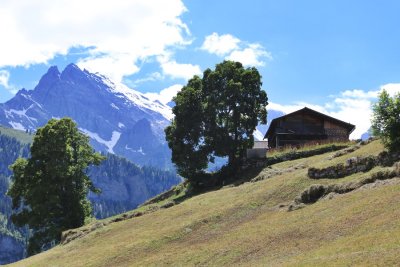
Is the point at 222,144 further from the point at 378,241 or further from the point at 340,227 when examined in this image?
the point at 378,241

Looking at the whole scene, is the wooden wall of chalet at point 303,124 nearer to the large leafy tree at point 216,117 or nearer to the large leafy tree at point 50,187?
the large leafy tree at point 216,117

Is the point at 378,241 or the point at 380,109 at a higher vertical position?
the point at 380,109

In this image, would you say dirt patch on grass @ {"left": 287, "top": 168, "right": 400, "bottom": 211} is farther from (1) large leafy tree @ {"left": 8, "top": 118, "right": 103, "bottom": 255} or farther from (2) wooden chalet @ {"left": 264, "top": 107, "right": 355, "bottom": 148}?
(2) wooden chalet @ {"left": 264, "top": 107, "right": 355, "bottom": 148}

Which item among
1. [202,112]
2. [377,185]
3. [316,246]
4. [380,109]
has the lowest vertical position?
[316,246]

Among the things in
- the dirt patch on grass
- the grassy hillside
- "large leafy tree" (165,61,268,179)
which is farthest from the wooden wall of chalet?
the dirt patch on grass

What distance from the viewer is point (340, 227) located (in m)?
29.4

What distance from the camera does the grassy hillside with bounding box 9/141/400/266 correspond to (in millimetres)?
25953

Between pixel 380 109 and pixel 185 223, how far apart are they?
19.7 metres

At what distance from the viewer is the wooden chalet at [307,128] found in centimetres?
8100

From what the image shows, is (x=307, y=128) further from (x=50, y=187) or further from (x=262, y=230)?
(x=262, y=230)

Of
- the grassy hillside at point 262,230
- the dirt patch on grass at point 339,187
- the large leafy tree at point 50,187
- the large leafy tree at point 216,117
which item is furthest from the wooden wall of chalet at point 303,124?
the dirt patch on grass at point 339,187

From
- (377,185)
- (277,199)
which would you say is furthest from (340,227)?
(277,199)

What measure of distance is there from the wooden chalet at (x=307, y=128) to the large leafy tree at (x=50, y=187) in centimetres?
3305

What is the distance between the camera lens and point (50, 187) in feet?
213
